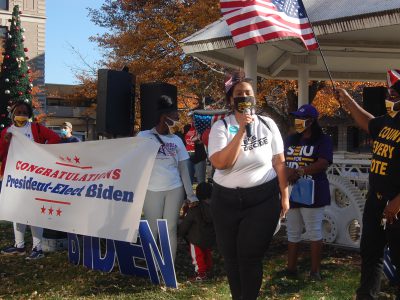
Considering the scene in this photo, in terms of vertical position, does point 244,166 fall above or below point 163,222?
above

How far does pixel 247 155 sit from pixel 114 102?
3651mm

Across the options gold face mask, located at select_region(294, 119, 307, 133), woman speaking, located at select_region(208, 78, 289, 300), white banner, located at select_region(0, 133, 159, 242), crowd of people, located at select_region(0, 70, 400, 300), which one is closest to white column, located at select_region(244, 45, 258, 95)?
gold face mask, located at select_region(294, 119, 307, 133)

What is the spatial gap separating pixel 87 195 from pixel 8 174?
59.0 inches

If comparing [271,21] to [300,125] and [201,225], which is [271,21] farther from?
[201,225]

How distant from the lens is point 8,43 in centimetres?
1884

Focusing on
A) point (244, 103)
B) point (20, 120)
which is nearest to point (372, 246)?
point (244, 103)

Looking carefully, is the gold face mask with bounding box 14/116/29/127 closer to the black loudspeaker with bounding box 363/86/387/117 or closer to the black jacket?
the black jacket

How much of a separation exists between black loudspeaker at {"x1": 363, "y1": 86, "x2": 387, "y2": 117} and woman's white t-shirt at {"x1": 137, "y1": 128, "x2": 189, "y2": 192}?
366 cm

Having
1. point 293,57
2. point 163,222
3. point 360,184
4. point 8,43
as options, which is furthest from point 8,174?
point 8,43

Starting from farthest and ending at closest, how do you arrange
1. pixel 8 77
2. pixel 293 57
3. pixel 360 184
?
pixel 8 77 < pixel 293 57 < pixel 360 184

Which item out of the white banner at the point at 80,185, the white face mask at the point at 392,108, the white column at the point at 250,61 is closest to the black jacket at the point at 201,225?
the white banner at the point at 80,185

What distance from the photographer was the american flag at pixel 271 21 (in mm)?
5438

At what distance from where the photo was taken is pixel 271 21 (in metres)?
5.51

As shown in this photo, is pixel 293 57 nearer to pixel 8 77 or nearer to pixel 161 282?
pixel 161 282
